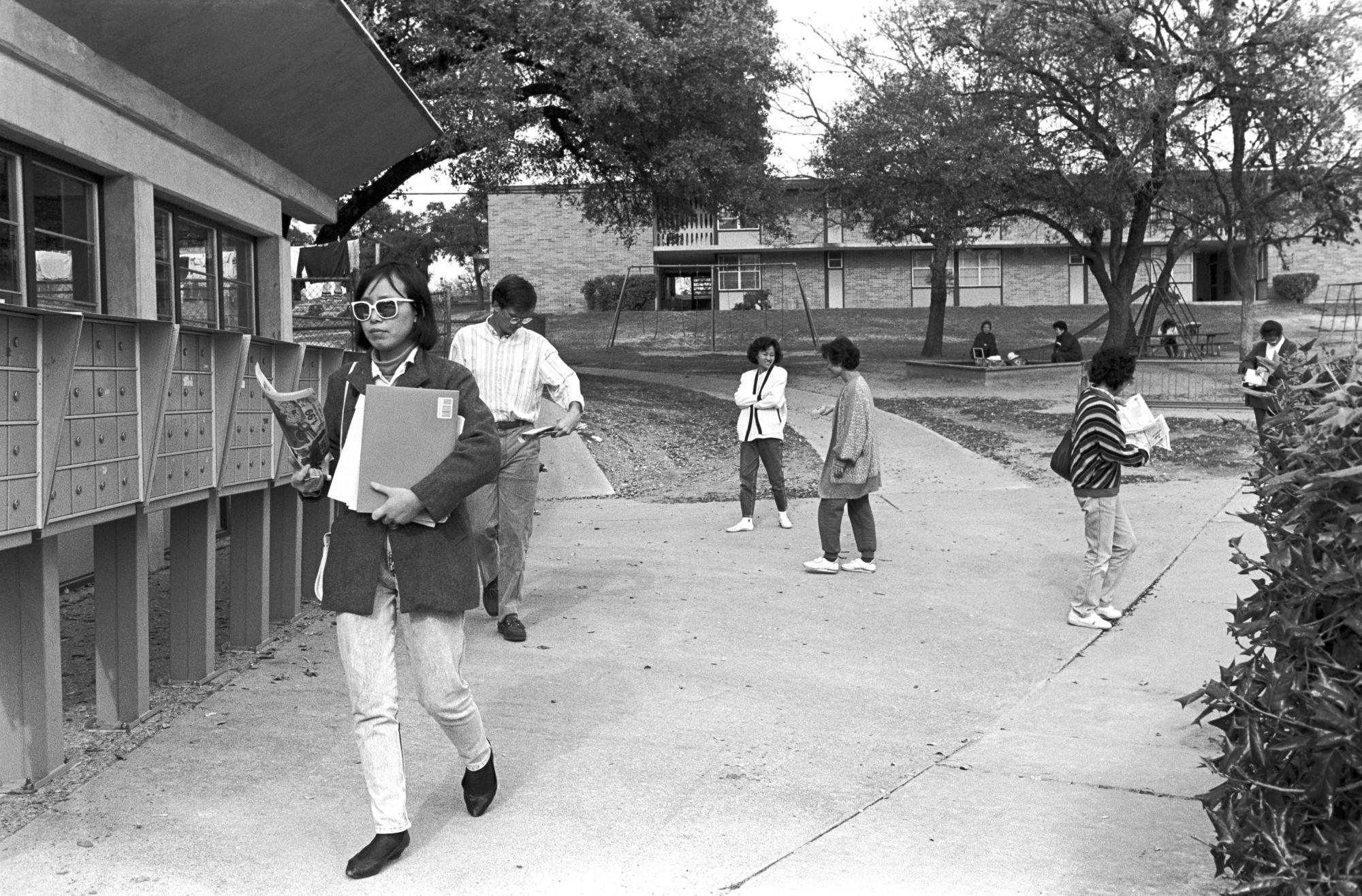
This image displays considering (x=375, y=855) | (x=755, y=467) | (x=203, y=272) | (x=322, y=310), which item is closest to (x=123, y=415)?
(x=375, y=855)

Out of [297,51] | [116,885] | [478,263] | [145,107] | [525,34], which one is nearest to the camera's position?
[116,885]

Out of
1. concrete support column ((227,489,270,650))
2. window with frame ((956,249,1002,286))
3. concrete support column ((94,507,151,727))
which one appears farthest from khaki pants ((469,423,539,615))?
window with frame ((956,249,1002,286))

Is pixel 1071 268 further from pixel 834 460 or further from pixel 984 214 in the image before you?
pixel 834 460

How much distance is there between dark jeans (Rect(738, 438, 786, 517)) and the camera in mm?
11250

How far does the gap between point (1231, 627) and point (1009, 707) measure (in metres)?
2.92

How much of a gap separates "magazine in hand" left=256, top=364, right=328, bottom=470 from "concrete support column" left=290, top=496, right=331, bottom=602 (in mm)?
4293

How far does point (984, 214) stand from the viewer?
2717 cm

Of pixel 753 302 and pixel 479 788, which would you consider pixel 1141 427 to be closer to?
pixel 479 788

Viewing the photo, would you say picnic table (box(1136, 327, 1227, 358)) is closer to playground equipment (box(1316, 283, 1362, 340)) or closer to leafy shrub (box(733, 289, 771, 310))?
playground equipment (box(1316, 283, 1362, 340))

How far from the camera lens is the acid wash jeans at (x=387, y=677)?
4137 mm

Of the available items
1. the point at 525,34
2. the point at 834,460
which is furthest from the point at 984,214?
the point at 834,460

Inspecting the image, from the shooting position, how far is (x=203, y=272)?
32.0ft

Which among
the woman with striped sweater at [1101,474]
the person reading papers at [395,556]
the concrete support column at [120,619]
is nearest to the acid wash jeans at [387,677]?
the person reading papers at [395,556]

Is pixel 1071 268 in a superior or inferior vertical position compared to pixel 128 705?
superior
